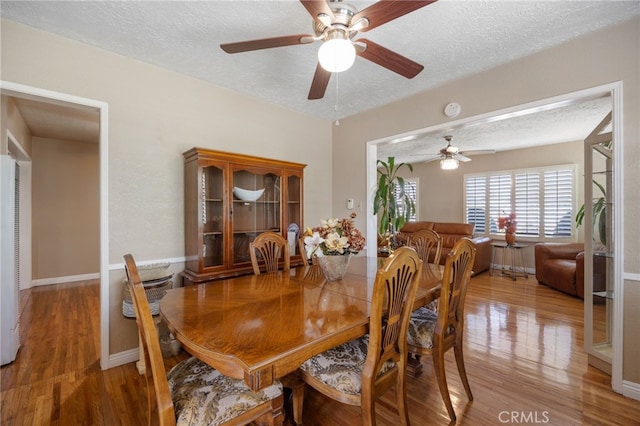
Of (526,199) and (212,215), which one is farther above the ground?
(526,199)

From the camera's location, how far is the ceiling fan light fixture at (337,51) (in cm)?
149

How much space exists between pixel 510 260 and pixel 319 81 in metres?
5.81

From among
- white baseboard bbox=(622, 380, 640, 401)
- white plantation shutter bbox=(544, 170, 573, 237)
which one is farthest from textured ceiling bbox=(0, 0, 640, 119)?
A: white plantation shutter bbox=(544, 170, 573, 237)

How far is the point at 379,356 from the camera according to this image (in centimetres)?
132

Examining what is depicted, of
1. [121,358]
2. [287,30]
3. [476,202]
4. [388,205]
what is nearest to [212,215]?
[121,358]

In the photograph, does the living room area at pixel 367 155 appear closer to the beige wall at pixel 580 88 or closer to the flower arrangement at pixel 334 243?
the beige wall at pixel 580 88

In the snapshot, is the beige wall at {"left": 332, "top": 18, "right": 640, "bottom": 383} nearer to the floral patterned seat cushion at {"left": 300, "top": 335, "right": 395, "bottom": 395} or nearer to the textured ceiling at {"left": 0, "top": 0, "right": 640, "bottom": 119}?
the textured ceiling at {"left": 0, "top": 0, "right": 640, "bottom": 119}

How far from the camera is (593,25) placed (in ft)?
6.75

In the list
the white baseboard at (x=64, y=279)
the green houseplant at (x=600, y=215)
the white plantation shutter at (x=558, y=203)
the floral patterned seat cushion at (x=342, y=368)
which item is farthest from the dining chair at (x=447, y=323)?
the white baseboard at (x=64, y=279)

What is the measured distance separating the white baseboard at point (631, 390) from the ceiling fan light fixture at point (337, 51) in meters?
2.85

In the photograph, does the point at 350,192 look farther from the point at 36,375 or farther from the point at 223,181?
the point at 36,375

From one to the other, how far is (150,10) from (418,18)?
71.4 inches

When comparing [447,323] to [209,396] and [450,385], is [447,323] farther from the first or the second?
[209,396]

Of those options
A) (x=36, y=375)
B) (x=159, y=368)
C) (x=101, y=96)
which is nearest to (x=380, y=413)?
(x=159, y=368)
